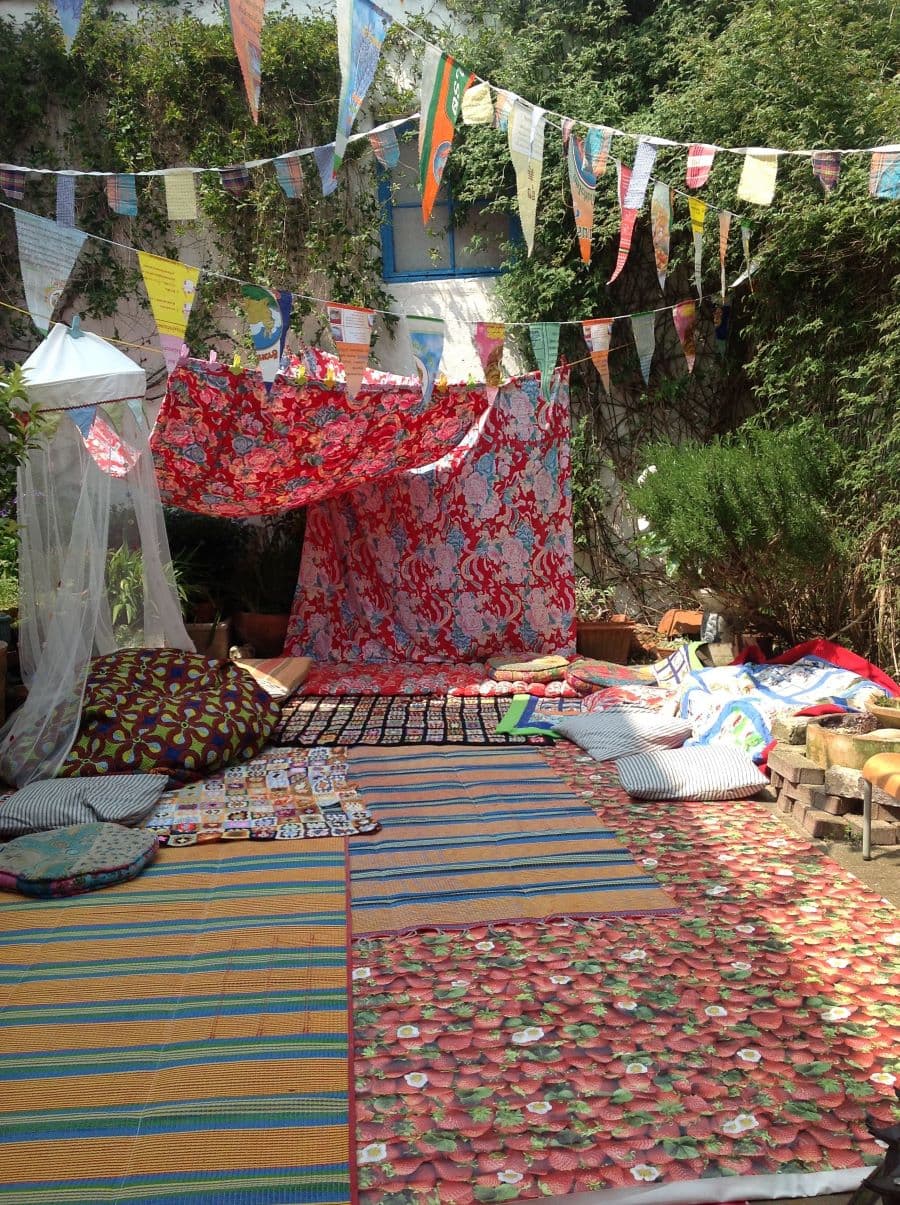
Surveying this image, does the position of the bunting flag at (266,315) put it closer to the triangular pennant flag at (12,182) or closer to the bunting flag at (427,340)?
the bunting flag at (427,340)

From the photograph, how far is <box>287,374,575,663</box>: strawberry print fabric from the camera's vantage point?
17.9 ft

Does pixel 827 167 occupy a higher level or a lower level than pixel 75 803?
higher

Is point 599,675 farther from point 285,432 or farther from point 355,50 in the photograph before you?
point 355,50

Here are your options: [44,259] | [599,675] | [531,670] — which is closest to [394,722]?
[531,670]

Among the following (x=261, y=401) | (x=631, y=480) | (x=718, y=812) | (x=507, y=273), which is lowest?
(x=718, y=812)

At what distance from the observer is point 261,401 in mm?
4512

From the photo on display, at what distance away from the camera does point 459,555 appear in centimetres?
558

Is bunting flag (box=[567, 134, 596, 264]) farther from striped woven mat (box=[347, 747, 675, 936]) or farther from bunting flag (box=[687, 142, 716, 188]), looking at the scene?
striped woven mat (box=[347, 747, 675, 936])

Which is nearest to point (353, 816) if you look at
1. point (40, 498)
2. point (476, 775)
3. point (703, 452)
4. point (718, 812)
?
point (476, 775)

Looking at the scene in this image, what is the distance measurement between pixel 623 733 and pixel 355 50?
2636 millimetres

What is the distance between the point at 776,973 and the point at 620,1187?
84 cm

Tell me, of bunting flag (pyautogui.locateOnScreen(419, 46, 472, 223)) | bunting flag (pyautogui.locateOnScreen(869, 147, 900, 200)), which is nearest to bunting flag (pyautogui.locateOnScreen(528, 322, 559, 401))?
bunting flag (pyautogui.locateOnScreen(419, 46, 472, 223))

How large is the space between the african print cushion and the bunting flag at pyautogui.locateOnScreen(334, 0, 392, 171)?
9.53 ft

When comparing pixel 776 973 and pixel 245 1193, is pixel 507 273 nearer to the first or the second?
pixel 776 973
